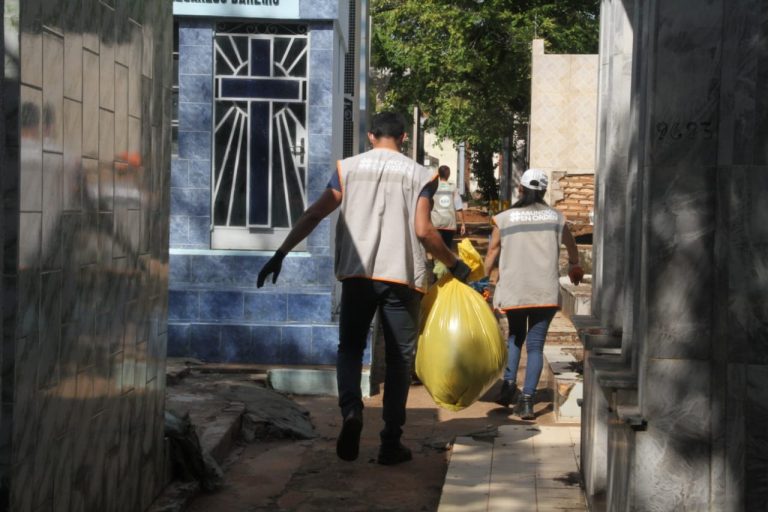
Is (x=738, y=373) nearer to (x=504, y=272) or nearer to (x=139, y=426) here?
(x=139, y=426)

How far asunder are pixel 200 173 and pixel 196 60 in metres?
0.93

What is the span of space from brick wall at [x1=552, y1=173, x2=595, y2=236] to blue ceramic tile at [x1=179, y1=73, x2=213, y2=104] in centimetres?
1510

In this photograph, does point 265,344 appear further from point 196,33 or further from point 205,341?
point 196,33

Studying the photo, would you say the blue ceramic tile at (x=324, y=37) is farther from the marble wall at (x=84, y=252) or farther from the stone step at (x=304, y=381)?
the marble wall at (x=84, y=252)

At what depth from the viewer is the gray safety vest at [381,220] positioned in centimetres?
681

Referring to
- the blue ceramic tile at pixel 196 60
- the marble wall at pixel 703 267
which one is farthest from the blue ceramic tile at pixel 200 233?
the marble wall at pixel 703 267

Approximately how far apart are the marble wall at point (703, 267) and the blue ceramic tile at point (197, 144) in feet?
21.3

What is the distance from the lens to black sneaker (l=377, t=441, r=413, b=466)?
7078mm

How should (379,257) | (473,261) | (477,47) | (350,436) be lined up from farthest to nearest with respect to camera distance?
(477,47)
(473,261)
(379,257)
(350,436)

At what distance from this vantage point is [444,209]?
16.1m

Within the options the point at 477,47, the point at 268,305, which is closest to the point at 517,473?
the point at 268,305

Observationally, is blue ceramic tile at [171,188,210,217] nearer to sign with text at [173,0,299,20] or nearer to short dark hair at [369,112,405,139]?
sign with text at [173,0,299,20]

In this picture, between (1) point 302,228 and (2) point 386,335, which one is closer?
(1) point 302,228

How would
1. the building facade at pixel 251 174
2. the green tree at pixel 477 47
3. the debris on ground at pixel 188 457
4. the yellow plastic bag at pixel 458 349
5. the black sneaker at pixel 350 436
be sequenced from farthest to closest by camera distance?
the green tree at pixel 477 47 → the building facade at pixel 251 174 → the yellow plastic bag at pixel 458 349 → the black sneaker at pixel 350 436 → the debris on ground at pixel 188 457
